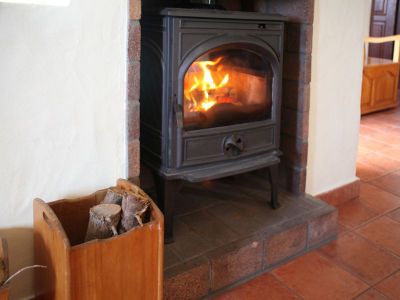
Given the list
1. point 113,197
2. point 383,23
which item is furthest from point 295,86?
point 383,23

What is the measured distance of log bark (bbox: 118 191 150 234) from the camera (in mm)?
1348

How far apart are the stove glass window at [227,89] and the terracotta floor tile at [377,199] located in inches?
36.4

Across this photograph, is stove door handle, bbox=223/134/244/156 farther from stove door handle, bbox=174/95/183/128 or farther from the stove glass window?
stove door handle, bbox=174/95/183/128

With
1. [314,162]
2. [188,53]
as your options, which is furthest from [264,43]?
[314,162]

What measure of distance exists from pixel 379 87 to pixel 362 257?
3.05 meters

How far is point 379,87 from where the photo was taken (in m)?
4.55

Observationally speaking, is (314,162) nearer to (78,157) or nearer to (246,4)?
(246,4)

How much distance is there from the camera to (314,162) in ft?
7.22

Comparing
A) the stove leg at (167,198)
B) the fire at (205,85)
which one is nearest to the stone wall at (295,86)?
the fire at (205,85)

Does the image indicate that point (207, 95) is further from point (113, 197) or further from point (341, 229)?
point (341, 229)

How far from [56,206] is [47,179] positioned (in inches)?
3.5

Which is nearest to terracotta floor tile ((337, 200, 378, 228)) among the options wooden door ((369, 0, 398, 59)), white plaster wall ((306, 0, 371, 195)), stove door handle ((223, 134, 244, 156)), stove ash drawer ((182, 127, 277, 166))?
white plaster wall ((306, 0, 371, 195))

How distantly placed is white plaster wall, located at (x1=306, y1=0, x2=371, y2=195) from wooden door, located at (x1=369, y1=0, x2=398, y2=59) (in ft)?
14.8

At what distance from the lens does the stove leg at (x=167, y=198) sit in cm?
166
